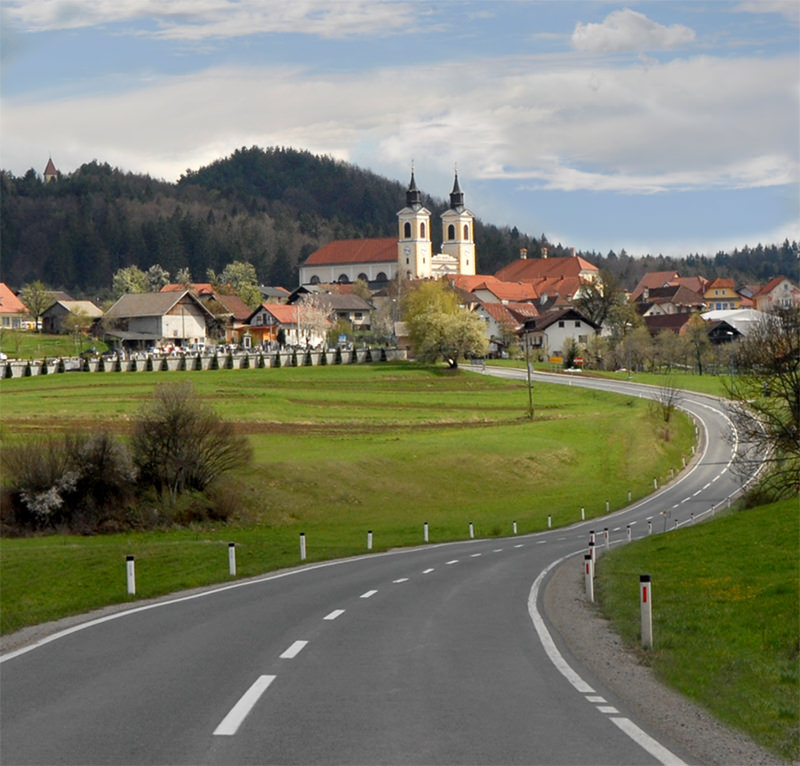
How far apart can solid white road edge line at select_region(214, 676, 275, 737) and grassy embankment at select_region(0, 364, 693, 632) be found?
21.3 feet

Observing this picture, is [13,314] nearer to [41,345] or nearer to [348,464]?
[41,345]

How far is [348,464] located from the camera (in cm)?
5941

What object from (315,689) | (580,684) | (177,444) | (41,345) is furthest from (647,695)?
(41,345)

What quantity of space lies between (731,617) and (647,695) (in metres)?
5.48

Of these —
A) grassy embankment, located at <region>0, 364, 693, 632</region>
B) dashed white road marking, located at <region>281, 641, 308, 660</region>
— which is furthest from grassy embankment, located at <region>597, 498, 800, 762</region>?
grassy embankment, located at <region>0, 364, 693, 632</region>

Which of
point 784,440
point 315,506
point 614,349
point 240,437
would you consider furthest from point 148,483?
point 614,349

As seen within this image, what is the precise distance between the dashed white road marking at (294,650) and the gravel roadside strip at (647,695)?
3349 millimetres

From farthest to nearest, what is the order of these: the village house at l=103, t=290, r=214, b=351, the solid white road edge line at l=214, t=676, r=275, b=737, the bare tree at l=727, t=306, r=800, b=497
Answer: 1. the village house at l=103, t=290, r=214, b=351
2. the bare tree at l=727, t=306, r=800, b=497
3. the solid white road edge line at l=214, t=676, r=275, b=737

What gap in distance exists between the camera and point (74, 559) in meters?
27.9

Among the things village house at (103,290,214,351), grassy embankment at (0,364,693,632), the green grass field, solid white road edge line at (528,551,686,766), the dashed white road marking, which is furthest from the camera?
village house at (103,290,214,351)

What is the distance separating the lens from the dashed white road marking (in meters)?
13.4

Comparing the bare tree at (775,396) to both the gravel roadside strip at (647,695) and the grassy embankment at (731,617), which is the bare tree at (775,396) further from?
the gravel roadside strip at (647,695)

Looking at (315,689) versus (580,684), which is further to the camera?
(580,684)

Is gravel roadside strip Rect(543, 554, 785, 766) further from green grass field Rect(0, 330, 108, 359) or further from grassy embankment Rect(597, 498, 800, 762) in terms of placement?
green grass field Rect(0, 330, 108, 359)
